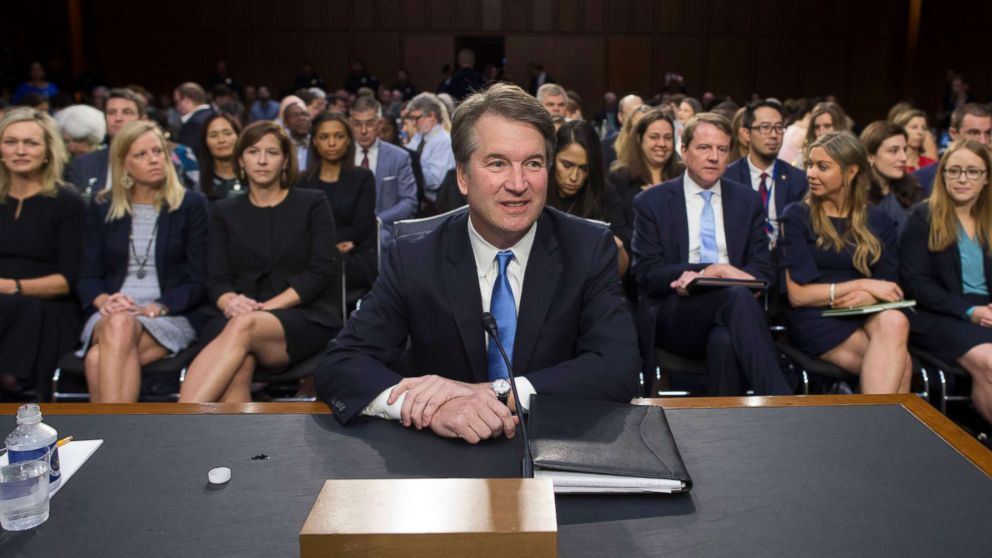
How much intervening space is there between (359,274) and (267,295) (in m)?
0.85

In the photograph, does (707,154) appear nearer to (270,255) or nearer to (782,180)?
(782,180)

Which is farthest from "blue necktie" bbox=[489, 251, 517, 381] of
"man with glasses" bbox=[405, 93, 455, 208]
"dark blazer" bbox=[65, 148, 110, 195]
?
"man with glasses" bbox=[405, 93, 455, 208]

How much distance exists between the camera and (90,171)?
456 cm

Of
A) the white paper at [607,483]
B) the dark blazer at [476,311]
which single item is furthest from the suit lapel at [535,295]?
the white paper at [607,483]

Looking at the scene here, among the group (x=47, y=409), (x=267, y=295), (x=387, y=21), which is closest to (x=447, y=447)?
(x=47, y=409)

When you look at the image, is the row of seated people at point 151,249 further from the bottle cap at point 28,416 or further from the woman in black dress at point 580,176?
the bottle cap at point 28,416

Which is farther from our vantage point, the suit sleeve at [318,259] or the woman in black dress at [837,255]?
the suit sleeve at [318,259]

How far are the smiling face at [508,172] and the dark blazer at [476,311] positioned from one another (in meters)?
0.13

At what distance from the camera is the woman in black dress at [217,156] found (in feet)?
15.0

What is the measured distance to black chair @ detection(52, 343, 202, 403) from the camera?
10.6ft

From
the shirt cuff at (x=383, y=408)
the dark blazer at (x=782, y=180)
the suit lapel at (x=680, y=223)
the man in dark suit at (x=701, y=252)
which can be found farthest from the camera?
the dark blazer at (x=782, y=180)

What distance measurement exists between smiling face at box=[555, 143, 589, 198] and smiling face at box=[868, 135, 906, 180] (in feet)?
5.46

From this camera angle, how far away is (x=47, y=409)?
1682 mm

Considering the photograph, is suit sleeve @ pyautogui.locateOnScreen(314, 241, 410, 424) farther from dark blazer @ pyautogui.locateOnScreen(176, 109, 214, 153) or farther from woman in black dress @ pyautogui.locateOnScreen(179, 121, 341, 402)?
dark blazer @ pyautogui.locateOnScreen(176, 109, 214, 153)
